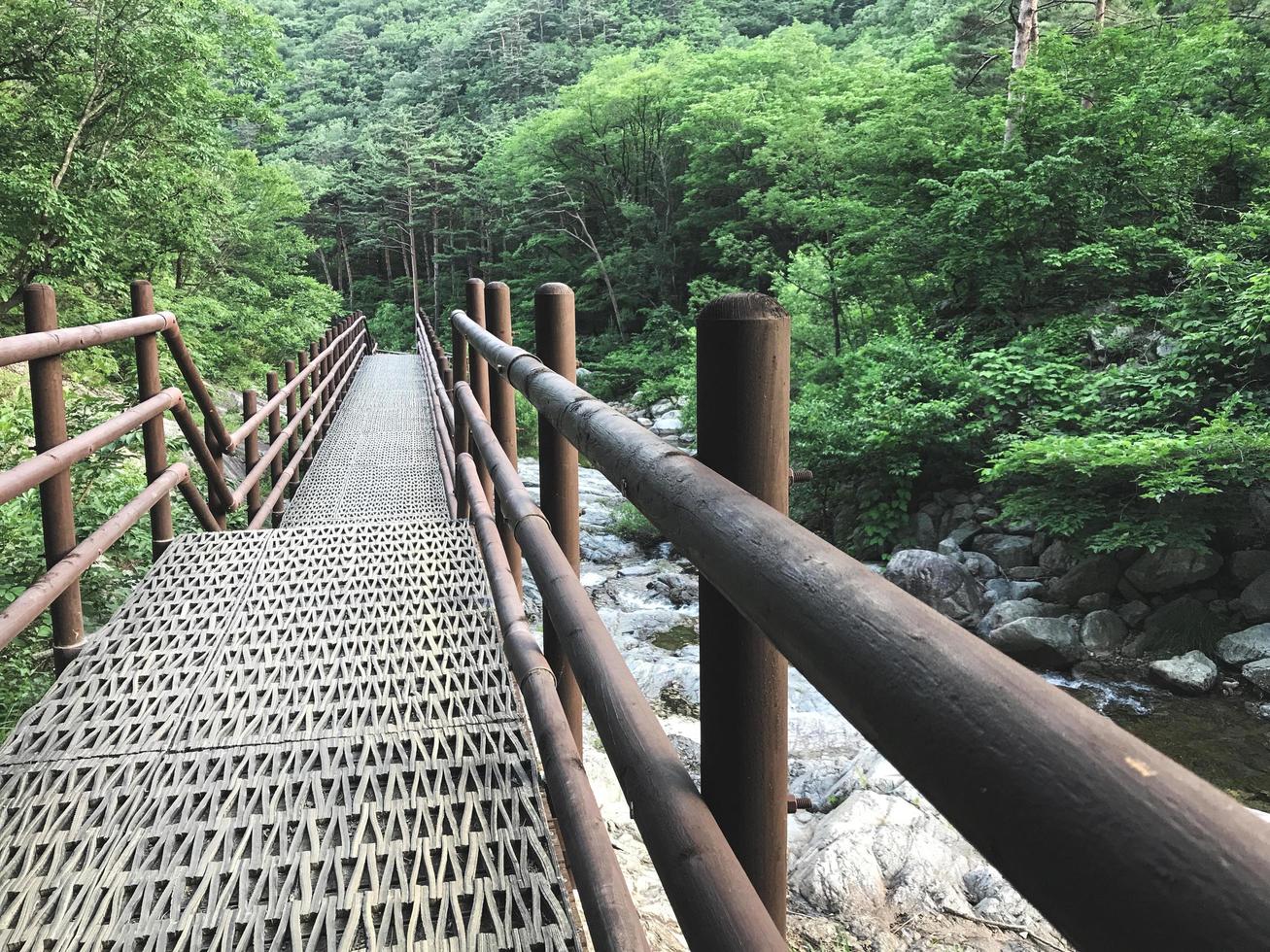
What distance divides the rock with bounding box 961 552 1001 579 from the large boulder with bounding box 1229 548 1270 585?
6.57 ft

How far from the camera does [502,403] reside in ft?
8.63

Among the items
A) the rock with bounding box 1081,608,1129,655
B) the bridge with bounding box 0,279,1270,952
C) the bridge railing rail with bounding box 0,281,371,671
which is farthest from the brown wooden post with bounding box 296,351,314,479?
the rock with bounding box 1081,608,1129,655

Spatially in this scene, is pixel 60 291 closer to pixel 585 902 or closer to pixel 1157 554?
pixel 585 902

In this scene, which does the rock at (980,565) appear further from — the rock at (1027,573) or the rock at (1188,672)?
the rock at (1188,672)

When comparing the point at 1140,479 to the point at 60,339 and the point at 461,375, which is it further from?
the point at 60,339

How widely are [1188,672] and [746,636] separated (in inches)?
284

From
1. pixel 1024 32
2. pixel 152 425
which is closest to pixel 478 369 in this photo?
pixel 152 425

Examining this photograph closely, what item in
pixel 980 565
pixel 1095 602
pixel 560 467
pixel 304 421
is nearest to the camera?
pixel 560 467

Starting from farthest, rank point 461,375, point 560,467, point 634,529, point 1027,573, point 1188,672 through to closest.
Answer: point 634,529 < point 1027,573 < point 1188,672 < point 461,375 < point 560,467

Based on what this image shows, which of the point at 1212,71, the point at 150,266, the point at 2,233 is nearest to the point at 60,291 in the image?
the point at 2,233

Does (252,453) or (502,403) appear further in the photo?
(252,453)

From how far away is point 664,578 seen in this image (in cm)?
975

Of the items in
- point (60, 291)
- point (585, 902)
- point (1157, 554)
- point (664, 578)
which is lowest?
point (664, 578)

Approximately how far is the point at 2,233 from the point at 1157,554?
1052cm
